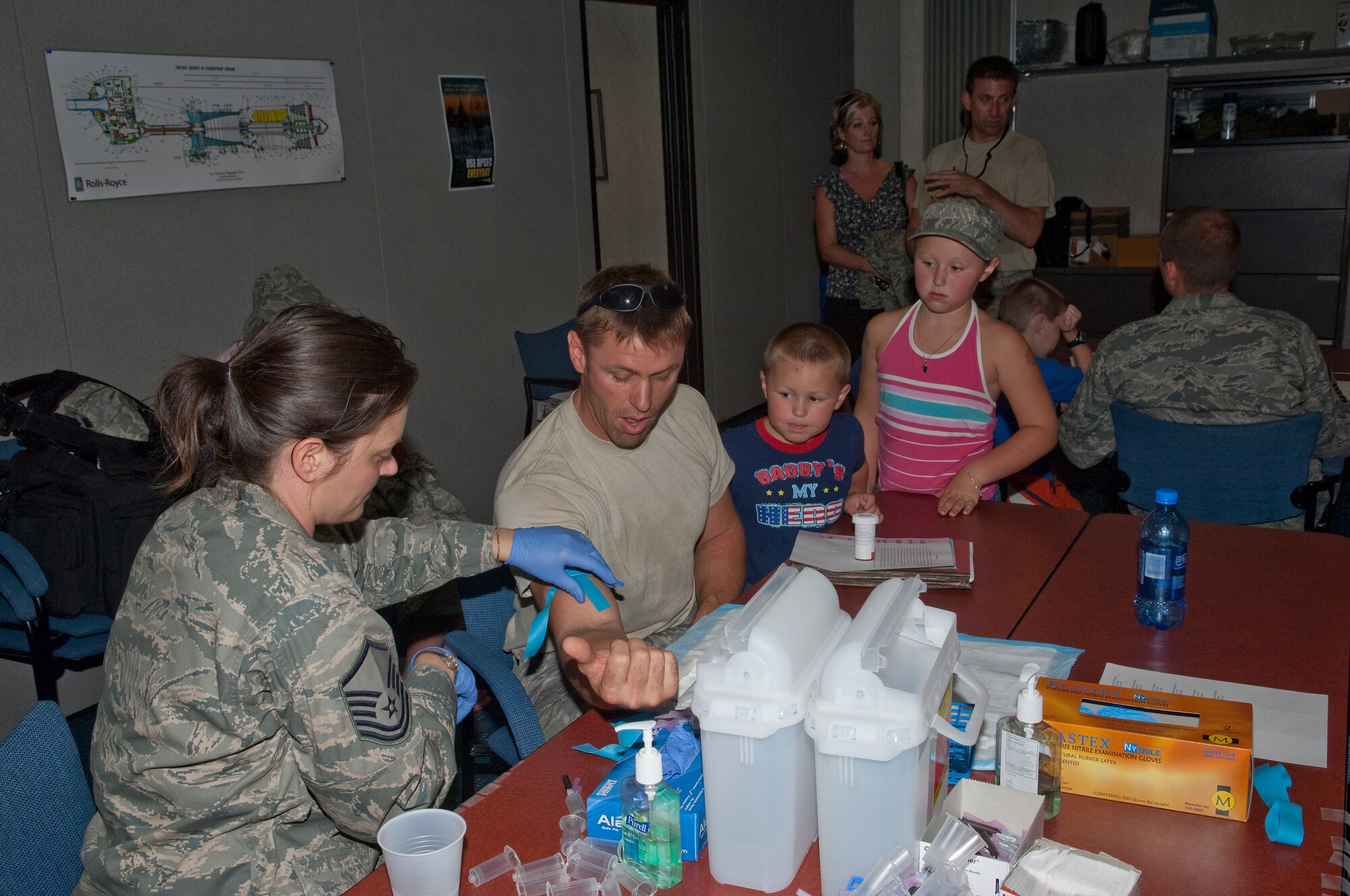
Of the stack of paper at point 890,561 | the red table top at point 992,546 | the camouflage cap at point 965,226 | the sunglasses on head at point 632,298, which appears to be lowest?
the red table top at point 992,546

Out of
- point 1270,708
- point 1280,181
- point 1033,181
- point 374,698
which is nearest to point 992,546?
point 1270,708

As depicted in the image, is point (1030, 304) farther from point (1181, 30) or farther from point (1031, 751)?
point (1181, 30)

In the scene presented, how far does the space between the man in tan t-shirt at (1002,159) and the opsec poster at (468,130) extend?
6.55 ft

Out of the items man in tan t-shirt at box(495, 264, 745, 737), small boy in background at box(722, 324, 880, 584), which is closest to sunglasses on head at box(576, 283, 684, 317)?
man in tan t-shirt at box(495, 264, 745, 737)

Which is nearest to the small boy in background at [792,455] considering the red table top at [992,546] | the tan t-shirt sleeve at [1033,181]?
the red table top at [992,546]

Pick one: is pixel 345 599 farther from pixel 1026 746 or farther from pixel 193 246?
pixel 193 246

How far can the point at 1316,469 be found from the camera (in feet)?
9.95

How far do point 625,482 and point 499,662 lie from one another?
443 mm

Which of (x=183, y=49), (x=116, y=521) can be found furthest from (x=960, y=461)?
(x=183, y=49)

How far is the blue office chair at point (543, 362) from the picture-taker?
4664mm

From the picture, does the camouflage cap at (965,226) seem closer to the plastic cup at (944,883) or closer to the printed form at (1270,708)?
the printed form at (1270,708)

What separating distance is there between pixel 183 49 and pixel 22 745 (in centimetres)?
288

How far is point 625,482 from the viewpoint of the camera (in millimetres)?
2117

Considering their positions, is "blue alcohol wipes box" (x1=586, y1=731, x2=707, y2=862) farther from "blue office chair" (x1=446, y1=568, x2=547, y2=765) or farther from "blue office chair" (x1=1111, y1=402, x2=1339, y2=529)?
"blue office chair" (x1=1111, y1=402, x2=1339, y2=529)
